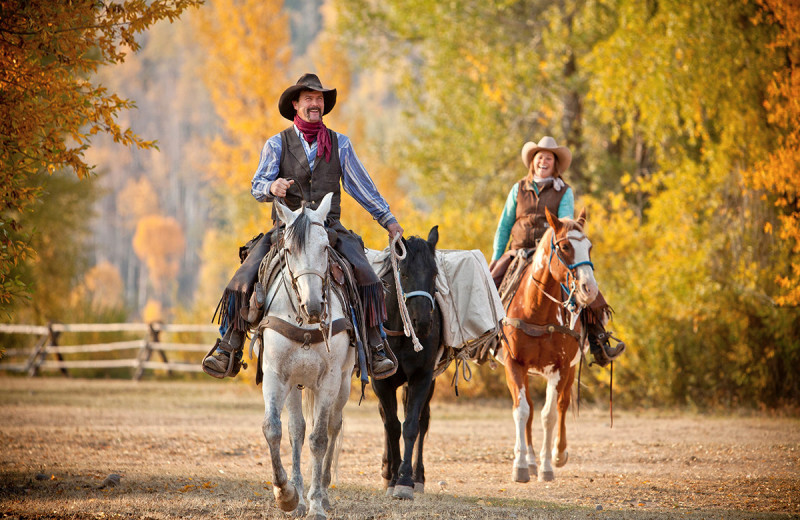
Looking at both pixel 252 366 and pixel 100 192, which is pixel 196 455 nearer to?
pixel 252 366

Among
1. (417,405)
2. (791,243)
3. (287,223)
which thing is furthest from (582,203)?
(287,223)

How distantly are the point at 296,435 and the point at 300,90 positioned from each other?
2.73 m

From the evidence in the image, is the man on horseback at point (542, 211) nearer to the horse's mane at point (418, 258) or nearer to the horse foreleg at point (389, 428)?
the horse's mane at point (418, 258)

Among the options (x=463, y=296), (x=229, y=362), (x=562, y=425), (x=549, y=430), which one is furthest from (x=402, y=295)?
(x=562, y=425)

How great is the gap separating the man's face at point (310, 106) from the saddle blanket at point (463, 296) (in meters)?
1.61

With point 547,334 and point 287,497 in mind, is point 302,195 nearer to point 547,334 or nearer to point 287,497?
point 287,497

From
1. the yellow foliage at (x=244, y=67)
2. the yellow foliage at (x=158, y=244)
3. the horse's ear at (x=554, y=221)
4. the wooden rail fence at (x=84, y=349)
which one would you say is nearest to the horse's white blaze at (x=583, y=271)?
the horse's ear at (x=554, y=221)

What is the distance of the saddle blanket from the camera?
802cm

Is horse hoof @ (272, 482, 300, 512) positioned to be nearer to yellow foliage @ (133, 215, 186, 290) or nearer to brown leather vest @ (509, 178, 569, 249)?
brown leather vest @ (509, 178, 569, 249)

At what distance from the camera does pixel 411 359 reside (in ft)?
25.0

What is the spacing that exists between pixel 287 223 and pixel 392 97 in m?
106

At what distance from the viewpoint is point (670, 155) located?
1956 cm

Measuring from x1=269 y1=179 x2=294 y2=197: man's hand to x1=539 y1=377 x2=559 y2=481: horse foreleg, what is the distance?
405cm

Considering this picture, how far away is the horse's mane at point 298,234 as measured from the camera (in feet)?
19.3
